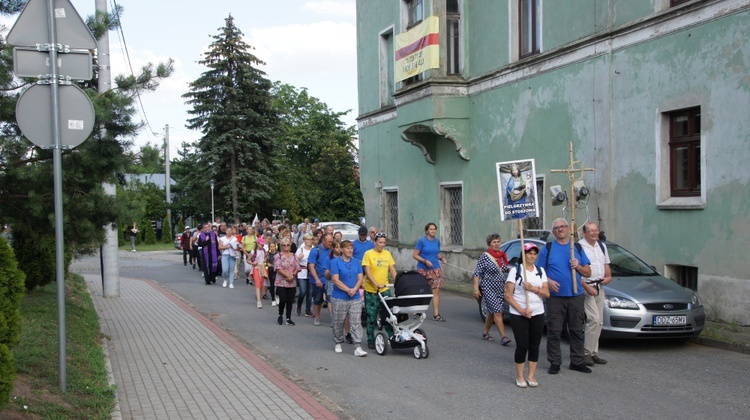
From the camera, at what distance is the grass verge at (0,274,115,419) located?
615 centimetres

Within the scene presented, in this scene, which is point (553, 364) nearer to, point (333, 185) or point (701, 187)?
point (701, 187)

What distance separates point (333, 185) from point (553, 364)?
45102 mm

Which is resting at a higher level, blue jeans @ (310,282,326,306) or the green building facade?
the green building facade

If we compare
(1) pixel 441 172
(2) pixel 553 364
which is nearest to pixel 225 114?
(1) pixel 441 172

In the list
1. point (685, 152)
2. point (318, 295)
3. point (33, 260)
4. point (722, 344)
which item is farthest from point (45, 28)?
point (685, 152)

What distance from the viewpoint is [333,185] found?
53.1 m

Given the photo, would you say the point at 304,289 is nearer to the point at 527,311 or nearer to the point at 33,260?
the point at 33,260

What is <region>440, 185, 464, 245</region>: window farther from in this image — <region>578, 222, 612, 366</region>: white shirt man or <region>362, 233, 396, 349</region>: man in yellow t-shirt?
<region>578, 222, 612, 366</region>: white shirt man

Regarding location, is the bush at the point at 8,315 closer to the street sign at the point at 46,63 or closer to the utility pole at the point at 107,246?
the street sign at the point at 46,63

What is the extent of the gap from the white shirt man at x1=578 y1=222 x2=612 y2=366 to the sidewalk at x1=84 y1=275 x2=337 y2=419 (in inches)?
146

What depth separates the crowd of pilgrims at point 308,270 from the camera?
10.1m

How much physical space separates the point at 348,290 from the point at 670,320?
4.50 m

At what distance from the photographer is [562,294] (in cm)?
843

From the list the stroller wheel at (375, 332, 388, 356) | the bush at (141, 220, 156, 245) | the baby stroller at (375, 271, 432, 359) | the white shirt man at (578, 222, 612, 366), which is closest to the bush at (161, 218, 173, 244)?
the bush at (141, 220, 156, 245)
